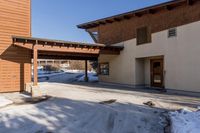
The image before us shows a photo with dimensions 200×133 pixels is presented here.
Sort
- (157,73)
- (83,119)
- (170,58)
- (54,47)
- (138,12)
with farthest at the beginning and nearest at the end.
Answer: (138,12)
(157,73)
(54,47)
(170,58)
(83,119)

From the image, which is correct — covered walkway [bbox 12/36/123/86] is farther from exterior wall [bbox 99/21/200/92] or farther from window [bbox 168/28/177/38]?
window [bbox 168/28/177/38]

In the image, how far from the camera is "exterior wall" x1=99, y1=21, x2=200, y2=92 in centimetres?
1363

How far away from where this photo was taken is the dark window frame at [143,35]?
17078 millimetres

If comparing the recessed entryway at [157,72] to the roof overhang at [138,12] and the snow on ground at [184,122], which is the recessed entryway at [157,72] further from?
the snow on ground at [184,122]

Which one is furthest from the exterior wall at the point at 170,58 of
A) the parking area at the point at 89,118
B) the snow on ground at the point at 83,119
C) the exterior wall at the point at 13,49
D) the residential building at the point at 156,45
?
the exterior wall at the point at 13,49

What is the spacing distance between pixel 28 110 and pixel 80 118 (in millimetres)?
2690

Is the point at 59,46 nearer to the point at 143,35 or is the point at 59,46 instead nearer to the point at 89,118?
the point at 143,35

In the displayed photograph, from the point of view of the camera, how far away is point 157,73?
17.4 m

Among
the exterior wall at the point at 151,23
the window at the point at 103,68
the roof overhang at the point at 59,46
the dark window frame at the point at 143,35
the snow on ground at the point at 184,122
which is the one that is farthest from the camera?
the window at the point at 103,68

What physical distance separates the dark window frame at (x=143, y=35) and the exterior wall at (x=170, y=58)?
317 mm

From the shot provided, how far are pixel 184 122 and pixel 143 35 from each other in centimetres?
1130

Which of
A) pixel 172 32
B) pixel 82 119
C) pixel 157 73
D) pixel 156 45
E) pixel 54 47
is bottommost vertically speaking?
pixel 82 119

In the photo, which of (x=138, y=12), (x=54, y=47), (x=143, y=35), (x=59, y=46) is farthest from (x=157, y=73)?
(x=54, y=47)

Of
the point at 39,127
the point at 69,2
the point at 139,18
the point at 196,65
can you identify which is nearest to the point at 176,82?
the point at 196,65
